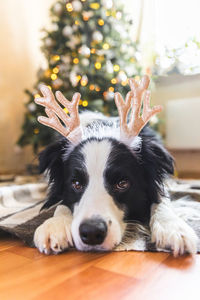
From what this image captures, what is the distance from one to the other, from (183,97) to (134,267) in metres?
3.22

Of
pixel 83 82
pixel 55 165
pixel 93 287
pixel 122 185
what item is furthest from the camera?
pixel 83 82

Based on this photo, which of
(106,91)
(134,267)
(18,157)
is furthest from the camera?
(18,157)

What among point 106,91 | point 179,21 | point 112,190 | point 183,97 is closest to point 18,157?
point 106,91

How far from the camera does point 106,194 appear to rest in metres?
1.18

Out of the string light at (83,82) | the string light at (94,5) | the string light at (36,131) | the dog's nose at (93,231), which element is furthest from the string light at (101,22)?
the dog's nose at (93,231)

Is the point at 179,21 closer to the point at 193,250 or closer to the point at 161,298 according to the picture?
the point at 193,250

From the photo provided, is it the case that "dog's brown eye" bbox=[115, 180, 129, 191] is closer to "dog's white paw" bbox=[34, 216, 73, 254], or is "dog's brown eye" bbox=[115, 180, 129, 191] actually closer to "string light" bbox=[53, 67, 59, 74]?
"dog's white paw" bbox=[34, 216, 73, 254]

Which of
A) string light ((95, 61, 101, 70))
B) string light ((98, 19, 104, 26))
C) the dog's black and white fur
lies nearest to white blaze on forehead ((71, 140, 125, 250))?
the dog's black and white fur

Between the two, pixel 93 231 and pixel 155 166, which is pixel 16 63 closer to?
pixel 155 166

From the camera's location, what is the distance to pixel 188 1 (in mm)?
3680

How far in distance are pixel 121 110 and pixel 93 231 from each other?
0.55 m

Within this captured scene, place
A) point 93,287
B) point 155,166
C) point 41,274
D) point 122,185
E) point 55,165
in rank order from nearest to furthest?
point 93,287, point 41,274, point 122,185, point 155,166, point 55,165

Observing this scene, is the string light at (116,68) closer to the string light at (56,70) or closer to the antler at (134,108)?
the string light at (56,70)

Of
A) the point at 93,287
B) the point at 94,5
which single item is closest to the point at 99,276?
the point at 93,287
